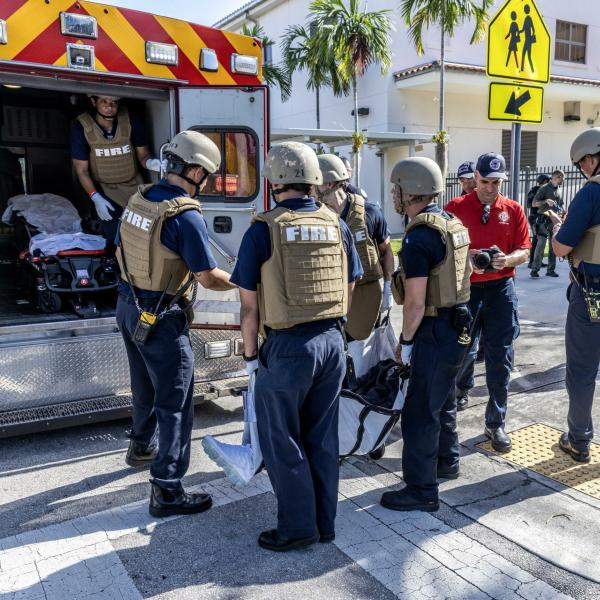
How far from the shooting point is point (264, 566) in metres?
2.88

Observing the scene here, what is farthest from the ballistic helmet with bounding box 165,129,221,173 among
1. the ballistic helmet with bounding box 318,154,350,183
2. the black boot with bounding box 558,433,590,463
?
the black boot with bounding box 558,433,590,463

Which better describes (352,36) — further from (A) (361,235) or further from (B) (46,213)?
(A) (361,235)

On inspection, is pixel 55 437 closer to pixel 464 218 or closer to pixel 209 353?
pixel 209 353

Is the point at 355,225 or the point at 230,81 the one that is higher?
the point at 230,81

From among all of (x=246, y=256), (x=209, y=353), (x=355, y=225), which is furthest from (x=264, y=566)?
(x=355, y=225)

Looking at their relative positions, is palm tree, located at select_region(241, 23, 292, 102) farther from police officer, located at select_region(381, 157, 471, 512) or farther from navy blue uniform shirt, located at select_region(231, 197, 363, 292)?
navy blue uniform shirt, located at select_region(231, 197, 363, 292)

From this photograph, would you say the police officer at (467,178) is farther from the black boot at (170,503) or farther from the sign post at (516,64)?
the black boot at (170,503)

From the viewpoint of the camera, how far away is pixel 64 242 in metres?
5.24

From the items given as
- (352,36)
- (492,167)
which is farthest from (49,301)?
(352,36)

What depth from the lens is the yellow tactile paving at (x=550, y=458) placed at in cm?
372

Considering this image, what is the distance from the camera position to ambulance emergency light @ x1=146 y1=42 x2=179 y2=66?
14.2 feet

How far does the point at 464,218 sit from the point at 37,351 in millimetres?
2904

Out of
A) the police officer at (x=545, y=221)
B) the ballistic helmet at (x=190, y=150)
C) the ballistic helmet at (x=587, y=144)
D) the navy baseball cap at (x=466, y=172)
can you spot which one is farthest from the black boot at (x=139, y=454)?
the police officer at (x=545, y=221)

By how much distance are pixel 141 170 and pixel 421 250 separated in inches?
124
